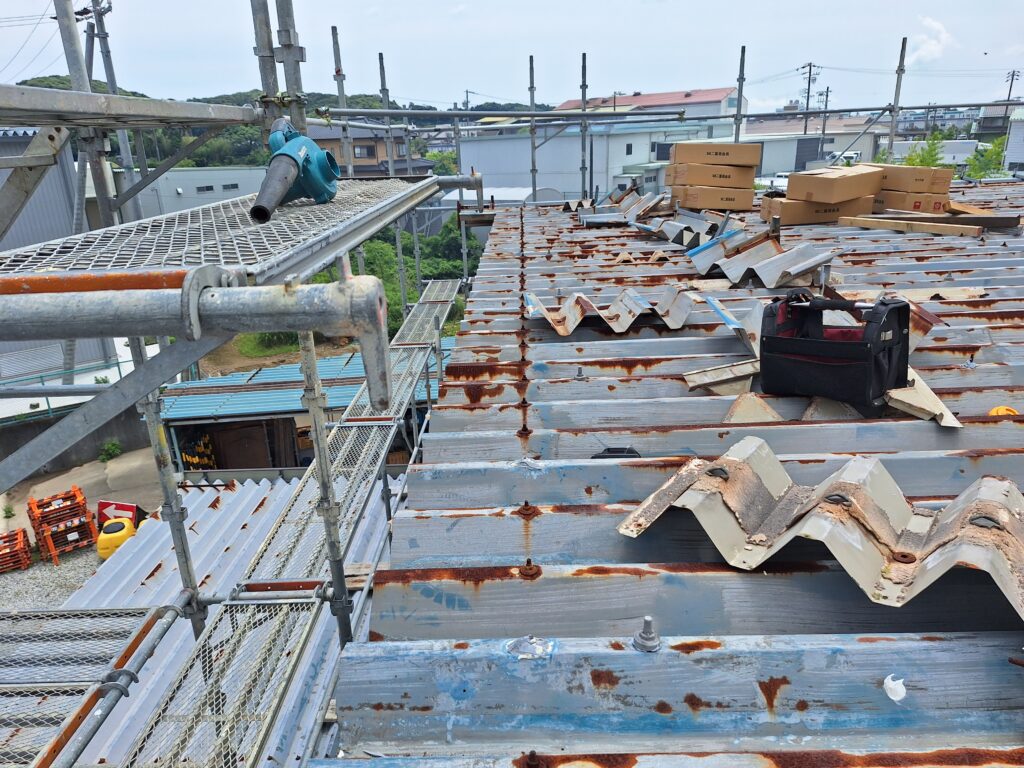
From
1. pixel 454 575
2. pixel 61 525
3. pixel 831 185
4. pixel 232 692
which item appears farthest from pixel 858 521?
pixel 61 525

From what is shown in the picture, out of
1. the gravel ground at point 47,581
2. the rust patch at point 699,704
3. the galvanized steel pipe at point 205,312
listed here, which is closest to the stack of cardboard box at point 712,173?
the rust patch at point 699,704

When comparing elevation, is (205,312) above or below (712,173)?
below

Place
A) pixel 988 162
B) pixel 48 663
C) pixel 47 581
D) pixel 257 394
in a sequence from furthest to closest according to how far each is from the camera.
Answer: pixel 988 162
pixel 257 394
pixel 47 581
pixel 48 663

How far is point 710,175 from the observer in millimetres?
10250

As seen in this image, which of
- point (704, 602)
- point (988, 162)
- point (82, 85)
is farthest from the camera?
point (988, 162)

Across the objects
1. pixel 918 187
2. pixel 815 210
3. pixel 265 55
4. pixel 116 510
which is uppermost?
pixel 265 55

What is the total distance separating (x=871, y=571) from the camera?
187cm

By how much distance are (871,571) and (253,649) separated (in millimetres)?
A: 2790

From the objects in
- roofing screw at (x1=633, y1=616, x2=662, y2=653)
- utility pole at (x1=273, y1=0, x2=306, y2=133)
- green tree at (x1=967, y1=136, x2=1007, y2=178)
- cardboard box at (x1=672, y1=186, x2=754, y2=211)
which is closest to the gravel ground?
utility pole at (x1=273, y1=0, x2=306, y2=133)

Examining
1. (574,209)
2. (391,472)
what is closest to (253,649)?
(391,472)

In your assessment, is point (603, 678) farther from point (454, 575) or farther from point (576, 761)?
point (454, 575)

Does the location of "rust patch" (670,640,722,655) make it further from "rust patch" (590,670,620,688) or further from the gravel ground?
the gravel ground

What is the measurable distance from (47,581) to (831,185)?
15.2 m

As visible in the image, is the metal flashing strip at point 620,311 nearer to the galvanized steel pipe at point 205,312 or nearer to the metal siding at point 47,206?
the galvanized steel pipe at point 205,312
